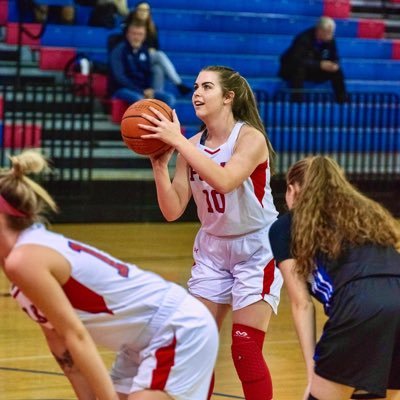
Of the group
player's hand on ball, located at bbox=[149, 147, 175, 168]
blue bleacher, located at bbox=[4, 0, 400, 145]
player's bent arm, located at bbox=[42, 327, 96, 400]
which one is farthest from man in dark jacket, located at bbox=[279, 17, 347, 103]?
player's bent arm, located at bbox=[42, 327, 96, 400]

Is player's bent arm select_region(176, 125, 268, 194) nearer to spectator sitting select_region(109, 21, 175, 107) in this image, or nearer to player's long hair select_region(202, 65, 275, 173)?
player's long hair select_region(202, 65, 275, 173)

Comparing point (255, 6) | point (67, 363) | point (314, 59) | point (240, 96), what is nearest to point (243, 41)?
point (255, 6)

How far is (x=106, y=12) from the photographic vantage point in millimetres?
13953

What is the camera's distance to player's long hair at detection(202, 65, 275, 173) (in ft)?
16.0

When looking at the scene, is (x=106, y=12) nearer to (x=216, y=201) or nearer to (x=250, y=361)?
(x=216, y=201)

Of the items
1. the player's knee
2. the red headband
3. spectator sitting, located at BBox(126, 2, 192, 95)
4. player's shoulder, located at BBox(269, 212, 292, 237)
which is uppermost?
the red headband

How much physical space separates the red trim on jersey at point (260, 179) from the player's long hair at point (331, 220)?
1020 millimetres

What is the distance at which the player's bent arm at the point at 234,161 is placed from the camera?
4500 millimetres

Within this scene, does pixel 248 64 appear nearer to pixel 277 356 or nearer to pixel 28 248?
pixel 277 356

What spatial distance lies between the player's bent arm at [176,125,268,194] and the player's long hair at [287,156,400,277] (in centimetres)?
73

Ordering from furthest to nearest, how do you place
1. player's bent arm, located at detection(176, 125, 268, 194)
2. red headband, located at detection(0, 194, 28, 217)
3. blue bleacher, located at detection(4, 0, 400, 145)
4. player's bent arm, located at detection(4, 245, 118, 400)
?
blue bleacher, located at detection(4, 0, 400, 145)
player's bent arm, located at detection(176, 125, 268, 194)
red headband, located at detection(0, 194, 28, 217)
player's bent arm, located at detection(4, 245, 118, 400)

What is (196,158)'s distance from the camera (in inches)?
177

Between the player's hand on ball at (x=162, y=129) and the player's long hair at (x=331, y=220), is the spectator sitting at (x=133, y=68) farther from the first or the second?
the player's long hair at (x=331, y=220)

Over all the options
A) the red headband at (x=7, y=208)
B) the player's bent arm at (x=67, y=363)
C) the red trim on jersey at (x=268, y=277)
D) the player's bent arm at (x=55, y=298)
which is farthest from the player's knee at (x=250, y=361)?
the red headband at (x=7, y=208)
